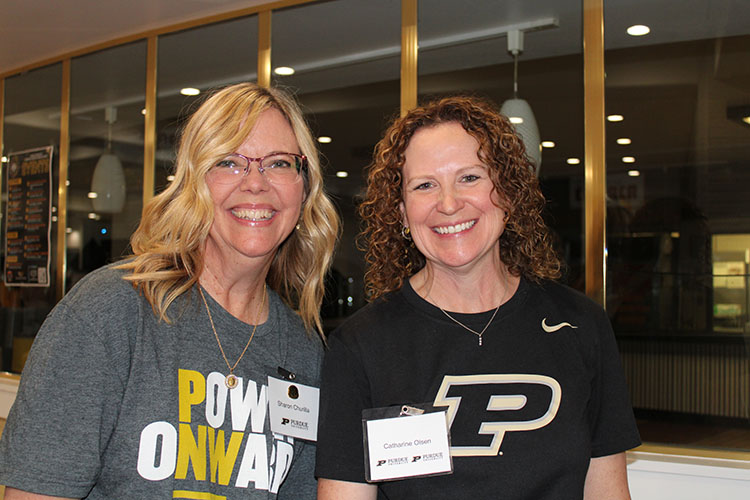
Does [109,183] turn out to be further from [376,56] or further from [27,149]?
[376,56]

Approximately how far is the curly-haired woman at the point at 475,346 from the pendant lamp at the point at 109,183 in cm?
→ 369

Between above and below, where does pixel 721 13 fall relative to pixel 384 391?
above

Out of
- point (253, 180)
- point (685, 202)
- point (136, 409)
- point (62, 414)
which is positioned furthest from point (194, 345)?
point (685, 202)

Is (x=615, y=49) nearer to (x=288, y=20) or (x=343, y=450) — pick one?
(x=288, y=20)

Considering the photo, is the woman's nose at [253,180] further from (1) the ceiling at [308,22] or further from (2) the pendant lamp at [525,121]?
(1) the ceiling at [308,22]

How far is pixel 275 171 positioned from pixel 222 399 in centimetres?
57

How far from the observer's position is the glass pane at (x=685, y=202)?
113 inches

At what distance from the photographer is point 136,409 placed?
1341mm

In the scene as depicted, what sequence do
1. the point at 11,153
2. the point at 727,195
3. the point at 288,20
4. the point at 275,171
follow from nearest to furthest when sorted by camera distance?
the point at 275,171, the point at 727,195, the point at 288,20, the point at 11,153

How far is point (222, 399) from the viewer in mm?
1453

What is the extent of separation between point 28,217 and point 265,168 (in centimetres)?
449

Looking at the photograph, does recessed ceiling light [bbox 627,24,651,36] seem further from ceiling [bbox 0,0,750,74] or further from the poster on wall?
the poster on wall

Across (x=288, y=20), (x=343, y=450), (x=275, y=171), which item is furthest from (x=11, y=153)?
(x=343, y=450)

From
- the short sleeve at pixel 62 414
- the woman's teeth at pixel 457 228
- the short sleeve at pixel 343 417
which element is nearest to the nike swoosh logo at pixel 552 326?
the woman's teeth at pixel 457 228
